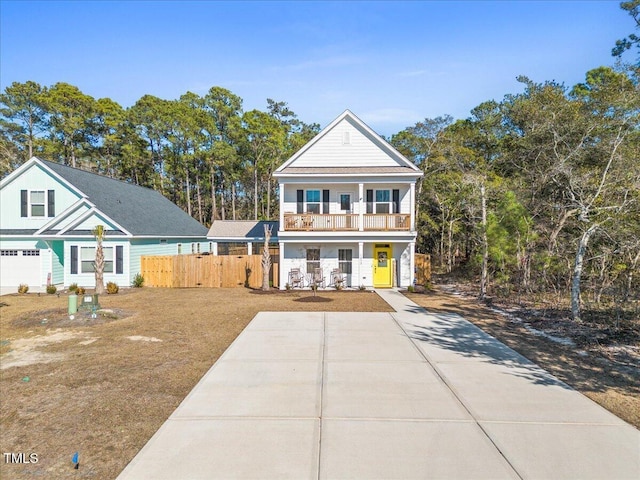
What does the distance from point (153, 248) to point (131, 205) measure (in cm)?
352

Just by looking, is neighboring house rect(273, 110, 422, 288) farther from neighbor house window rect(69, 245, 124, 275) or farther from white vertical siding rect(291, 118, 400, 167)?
neighbor house window rect(69, 245, 124, 275)

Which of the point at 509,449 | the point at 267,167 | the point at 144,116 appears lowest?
the point at 509,449

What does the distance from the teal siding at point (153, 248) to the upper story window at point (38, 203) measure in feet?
17.1

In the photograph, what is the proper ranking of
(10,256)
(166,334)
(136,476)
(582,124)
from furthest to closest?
(10,256) < (582,124) < (166,334) < (136,476)

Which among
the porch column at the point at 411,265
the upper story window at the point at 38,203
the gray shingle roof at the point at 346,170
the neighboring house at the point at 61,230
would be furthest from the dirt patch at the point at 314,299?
the upper story window at the point at 38,203

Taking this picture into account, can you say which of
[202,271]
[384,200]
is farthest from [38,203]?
[384,200]

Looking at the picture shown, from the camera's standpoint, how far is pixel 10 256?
731 inches

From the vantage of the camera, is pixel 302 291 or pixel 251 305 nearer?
pixel 251 305

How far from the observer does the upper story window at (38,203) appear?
1917cm

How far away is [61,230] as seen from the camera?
17766 millimetres

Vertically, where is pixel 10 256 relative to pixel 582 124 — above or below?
below

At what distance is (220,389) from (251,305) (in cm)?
756

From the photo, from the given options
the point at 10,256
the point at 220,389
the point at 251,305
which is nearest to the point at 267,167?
the point at 10,256

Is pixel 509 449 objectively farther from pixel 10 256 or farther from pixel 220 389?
pixel 10 256
